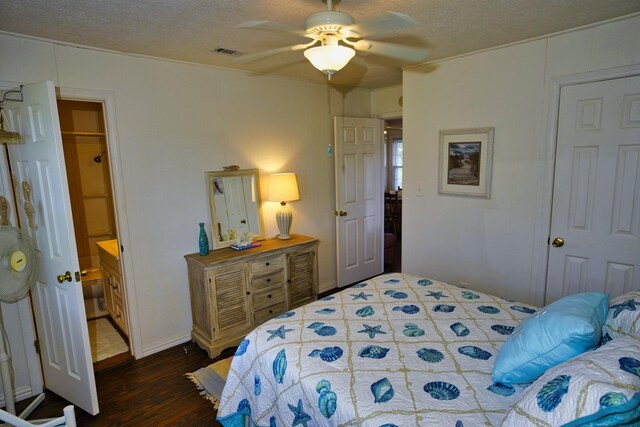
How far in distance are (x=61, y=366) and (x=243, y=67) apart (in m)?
2.76

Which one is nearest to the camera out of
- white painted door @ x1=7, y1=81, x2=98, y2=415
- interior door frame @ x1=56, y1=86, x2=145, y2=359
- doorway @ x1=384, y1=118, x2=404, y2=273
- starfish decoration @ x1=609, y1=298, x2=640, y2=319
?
starfish decoration @ x1=609, y1=298, x2=640, y2=319

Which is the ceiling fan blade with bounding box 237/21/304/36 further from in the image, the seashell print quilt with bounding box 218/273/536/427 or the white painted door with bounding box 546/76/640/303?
the white painted door with bounding box 546/76/640/303

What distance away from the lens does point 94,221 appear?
465 centimetres

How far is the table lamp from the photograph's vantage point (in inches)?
142

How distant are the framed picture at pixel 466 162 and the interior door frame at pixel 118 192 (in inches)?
110

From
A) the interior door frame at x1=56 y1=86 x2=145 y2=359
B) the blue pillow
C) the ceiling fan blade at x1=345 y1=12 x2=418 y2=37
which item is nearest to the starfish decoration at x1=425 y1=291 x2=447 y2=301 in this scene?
the blue pillow

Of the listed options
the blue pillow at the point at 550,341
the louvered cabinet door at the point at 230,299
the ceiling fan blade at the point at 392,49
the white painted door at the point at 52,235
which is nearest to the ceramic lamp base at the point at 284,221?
the louvered cabinet door at the point at 230,299

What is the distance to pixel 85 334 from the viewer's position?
2.31 metres

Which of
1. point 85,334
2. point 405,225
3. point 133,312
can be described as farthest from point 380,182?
point 85,334

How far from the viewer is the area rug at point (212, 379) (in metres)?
2.55

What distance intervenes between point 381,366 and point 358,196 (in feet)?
10.3

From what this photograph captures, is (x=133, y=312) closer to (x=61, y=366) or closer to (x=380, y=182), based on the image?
(x=61, y=366)

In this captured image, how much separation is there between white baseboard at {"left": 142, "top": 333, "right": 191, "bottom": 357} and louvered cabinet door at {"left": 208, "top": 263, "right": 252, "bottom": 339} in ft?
1.58

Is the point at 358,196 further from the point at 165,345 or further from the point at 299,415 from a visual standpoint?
the point at 299,415
